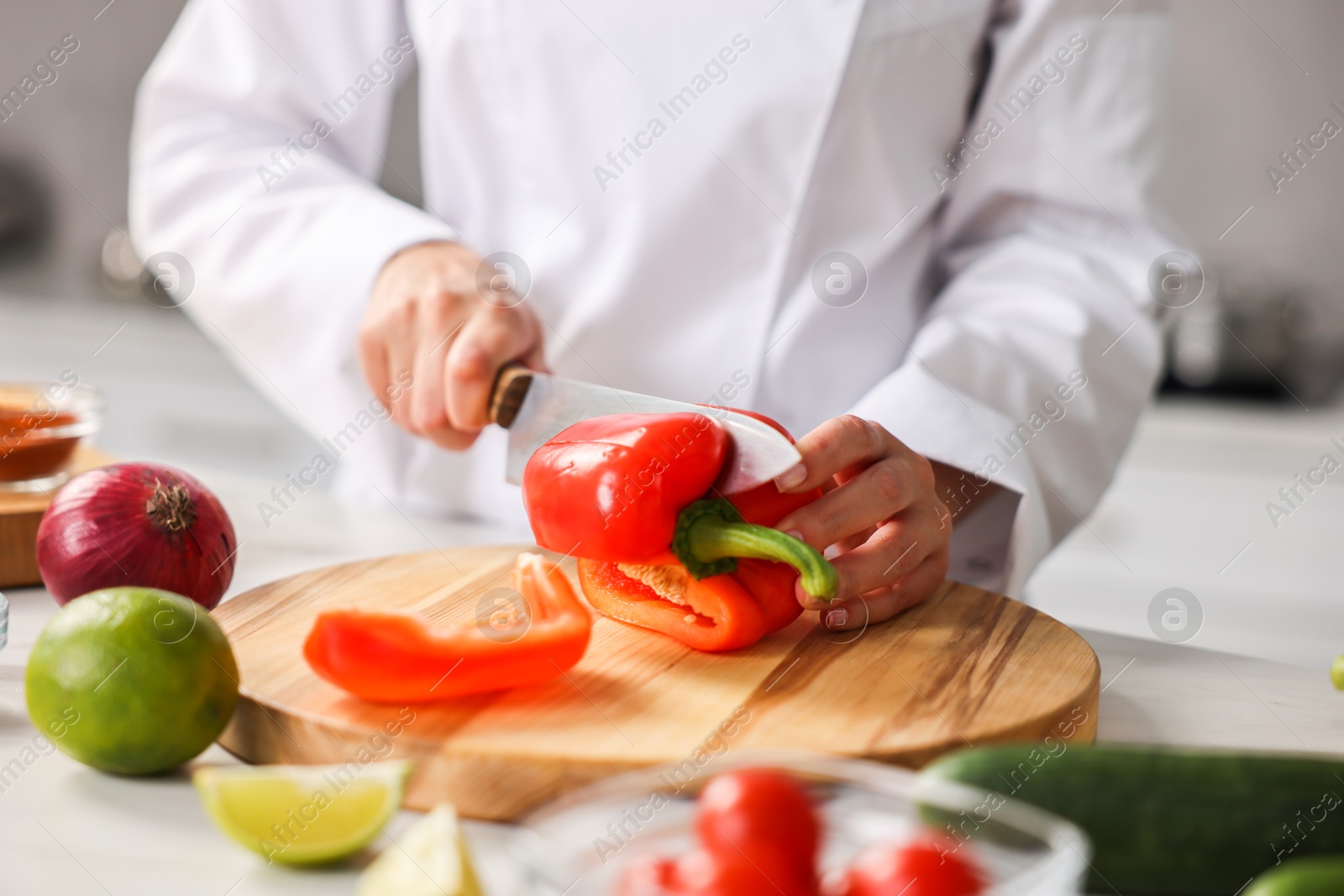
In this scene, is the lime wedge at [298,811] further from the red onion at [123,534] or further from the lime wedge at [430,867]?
the red onion at [123,534]

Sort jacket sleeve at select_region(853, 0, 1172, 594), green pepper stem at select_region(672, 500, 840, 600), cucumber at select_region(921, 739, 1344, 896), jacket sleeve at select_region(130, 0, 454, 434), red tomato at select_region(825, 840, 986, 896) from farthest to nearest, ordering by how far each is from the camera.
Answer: jacket sleeve at select_region(130, 0, 454, 434) < jacket sleeve at select_region(853, 0, 1172, 594) < green pepper stem at select_region(672, 500, 840, 600) < cucumber at select_region(921, 739, 1344, 896) < red tomato at select_region(825, 840, 986, 896)

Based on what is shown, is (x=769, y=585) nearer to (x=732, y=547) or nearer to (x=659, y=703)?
(x=732, y=547)

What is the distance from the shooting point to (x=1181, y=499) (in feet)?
Answer: 7.97

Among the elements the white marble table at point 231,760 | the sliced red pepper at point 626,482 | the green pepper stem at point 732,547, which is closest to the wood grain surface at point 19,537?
the white marble table at point 231,760

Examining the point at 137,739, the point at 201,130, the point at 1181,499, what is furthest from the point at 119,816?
the point at 1181,499

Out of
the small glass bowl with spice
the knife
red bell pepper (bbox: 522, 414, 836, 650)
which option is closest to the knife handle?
the knife

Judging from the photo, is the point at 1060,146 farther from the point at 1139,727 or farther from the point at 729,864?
the point at 729,864

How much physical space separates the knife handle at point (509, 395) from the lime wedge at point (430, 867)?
1.83ft

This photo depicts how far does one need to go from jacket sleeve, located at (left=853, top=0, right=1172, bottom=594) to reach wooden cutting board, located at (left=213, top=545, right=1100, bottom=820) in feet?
0.82

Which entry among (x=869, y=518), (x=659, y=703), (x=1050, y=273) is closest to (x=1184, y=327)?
(x=1050, y=273)

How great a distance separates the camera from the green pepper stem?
2.82 feet

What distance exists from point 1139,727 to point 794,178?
0.66 meters

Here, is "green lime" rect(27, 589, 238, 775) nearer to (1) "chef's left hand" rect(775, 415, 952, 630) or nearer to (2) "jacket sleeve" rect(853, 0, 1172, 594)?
(1) "chef's left hand" rect(775, 415, 952, 630)

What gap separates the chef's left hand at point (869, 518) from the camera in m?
0.93
